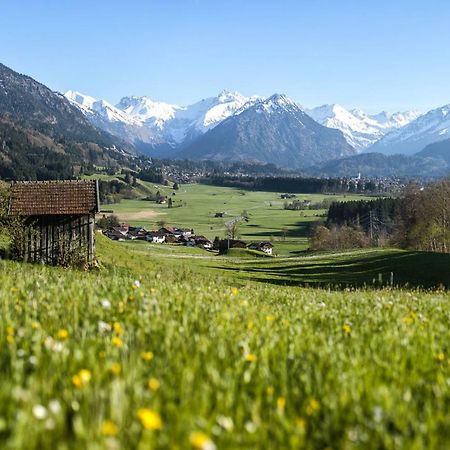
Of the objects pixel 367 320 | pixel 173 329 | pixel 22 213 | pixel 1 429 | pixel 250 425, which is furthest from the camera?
pixel 22 213

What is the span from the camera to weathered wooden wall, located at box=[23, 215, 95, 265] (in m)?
38.5

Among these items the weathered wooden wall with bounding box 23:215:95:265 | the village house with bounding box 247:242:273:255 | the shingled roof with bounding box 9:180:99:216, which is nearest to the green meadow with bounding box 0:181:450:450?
the weathered wooden wall with bounding box 23:215:95:265

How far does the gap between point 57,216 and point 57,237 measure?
155 cm

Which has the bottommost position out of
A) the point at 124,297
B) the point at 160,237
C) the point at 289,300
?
the point at 160,237

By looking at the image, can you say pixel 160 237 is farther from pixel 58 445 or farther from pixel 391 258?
pixel 58 445

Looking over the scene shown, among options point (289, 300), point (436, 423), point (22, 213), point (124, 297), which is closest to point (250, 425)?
point (436, 423)

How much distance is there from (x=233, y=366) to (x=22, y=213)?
36.9 m

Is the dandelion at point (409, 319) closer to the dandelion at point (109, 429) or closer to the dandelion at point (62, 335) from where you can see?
the dandelion at point (62, 335)

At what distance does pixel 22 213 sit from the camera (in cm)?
3844

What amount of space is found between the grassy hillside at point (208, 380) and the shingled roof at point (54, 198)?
1321 inches

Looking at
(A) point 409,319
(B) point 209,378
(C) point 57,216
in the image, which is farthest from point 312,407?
(C) point 57,216

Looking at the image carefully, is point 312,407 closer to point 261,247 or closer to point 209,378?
point 209,378

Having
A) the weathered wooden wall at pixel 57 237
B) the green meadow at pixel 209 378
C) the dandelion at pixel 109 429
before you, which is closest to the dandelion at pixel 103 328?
the green meadow at pixel 209 378

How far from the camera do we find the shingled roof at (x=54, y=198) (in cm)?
3891
